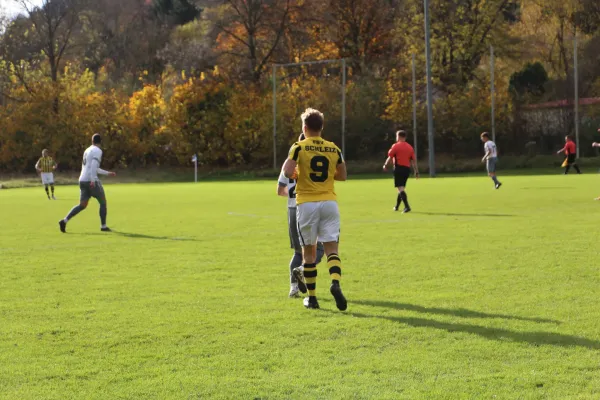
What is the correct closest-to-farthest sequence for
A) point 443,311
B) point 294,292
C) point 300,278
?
point 443,311 → point 300,278 → point 294,292

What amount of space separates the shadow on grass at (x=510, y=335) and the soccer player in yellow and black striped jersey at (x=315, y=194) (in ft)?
2.90

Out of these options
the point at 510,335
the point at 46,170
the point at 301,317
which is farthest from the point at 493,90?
the point at 510,335

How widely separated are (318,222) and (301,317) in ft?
3.16

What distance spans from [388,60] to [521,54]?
31.6ft

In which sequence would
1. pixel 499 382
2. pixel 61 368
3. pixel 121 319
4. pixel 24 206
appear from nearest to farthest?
pixel 499 382, pixel 61 368, pixel 121 319, pixel 24 206

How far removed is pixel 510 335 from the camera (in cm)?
673

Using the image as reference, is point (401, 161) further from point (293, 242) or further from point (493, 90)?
point (493, 90)

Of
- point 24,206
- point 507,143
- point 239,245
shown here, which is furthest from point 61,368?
point 507,143

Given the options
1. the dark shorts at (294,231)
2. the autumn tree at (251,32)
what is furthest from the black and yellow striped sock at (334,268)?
the autumn tree at (251,32)

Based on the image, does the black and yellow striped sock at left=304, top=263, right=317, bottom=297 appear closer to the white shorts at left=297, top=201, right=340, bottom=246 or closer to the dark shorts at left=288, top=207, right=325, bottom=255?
the white shorts at left=297, top=201, right=340, bottom=246

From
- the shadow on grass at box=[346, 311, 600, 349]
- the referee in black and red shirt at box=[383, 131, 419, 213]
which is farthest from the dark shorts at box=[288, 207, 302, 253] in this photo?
the referee in black and red shirt at box=[383, 131, 419, 213]

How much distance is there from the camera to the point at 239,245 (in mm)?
14211

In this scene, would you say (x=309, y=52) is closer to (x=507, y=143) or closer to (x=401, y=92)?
(x=401, y=92)

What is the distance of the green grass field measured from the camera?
18.0 feet
